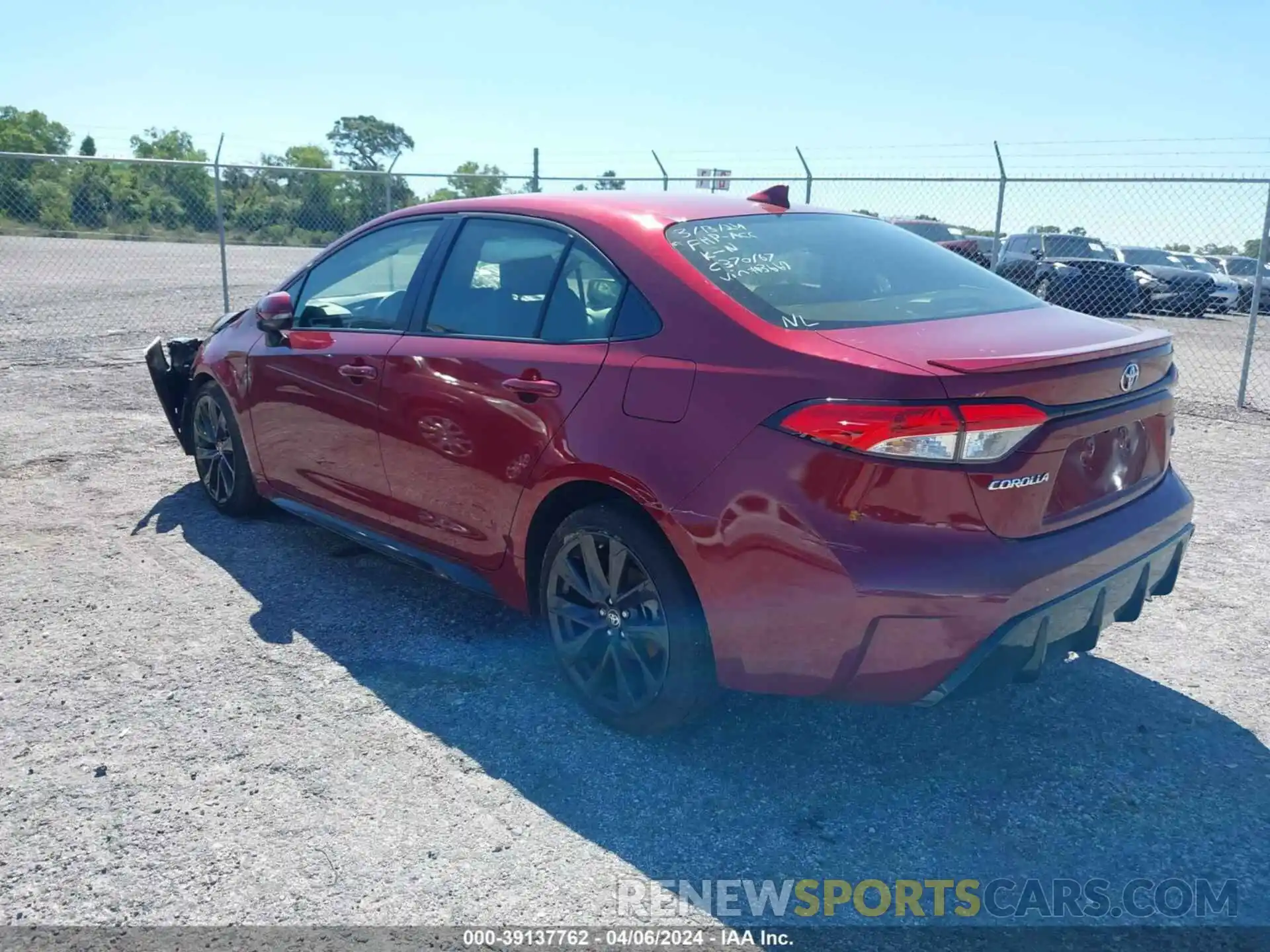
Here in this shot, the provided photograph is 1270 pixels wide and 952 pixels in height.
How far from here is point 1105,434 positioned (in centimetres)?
293

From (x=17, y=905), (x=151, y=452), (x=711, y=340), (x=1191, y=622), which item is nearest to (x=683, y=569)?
(x=711, y=340)

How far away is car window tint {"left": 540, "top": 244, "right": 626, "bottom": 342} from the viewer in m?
3.28

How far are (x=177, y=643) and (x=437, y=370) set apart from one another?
1459 millimetres

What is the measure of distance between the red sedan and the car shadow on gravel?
0.85 feet

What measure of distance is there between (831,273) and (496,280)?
122cm

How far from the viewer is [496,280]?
12.3ft

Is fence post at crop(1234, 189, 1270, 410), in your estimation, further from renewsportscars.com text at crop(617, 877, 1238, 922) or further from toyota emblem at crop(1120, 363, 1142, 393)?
renewsportscars.com text at crop(617, 877, 1238, 922)

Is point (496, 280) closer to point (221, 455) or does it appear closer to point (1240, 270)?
point (221, 455)

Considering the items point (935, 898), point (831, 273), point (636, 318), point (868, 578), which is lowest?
point (935, 898)

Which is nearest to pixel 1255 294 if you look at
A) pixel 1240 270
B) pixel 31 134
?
pixel 1240 270

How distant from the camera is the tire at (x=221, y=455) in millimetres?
5207

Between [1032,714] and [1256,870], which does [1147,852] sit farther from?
[1032,714]

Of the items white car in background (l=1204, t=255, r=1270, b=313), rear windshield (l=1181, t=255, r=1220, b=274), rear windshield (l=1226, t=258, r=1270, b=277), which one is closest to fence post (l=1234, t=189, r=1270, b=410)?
white car in background (l=1204, t=255, r=1270, b=313)

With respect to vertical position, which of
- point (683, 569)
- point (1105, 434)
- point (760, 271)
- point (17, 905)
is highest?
point (760, 271)
